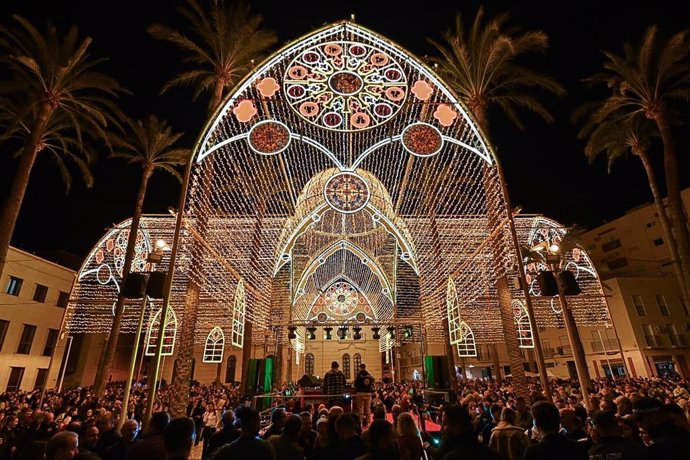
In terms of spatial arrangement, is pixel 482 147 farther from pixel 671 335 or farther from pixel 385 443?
pixel 671 335

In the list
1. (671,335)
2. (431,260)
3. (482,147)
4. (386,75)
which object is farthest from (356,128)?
(671,335)

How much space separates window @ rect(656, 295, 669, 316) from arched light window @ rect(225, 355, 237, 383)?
145 feet

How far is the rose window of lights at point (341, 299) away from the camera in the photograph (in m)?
41.1

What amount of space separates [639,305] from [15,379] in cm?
5047

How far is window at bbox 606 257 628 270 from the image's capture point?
126 ft

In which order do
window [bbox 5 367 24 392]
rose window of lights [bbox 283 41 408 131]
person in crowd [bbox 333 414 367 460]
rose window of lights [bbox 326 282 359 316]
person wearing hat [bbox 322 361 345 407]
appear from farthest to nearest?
rose window of lights [bbox 326 282 359 316]
window [bbox 5 367 24 392]
person wearing hat [bbox 322 361 345 407]
rose window of lights [bbox 283 41 408 131]
person in crowd [bbox 333 414 367 460]

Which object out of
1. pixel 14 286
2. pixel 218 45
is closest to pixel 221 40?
pixel 218 45

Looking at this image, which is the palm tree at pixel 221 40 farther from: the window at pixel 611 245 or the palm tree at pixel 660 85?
the window at pixel 611 245

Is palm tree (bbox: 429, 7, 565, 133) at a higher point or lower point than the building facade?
higher

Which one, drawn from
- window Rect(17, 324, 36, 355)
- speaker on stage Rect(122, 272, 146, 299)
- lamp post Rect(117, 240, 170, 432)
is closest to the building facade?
window Rect(17, 324, 36, 355)

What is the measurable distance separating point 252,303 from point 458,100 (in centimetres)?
1369

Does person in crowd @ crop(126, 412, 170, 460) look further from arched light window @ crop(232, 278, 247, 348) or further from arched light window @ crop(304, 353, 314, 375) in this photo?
arched light window @ crop(304, 353, 314, 375)

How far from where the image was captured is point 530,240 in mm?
21703

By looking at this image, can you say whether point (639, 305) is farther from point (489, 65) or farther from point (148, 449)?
point (148, 449)
